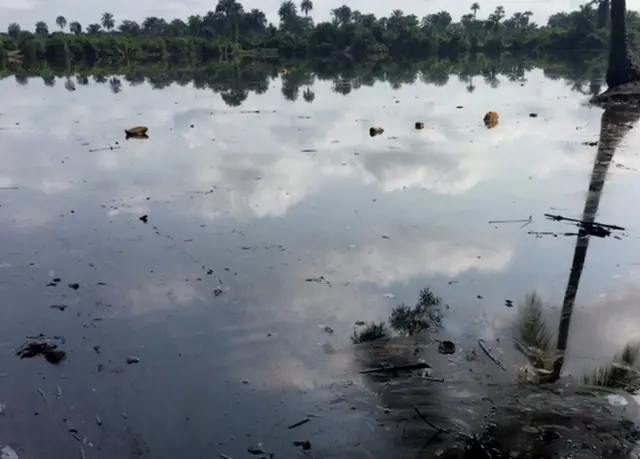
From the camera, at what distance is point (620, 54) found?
23.8 m

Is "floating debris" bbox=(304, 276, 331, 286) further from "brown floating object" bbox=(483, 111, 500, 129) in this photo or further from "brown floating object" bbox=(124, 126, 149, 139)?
"brown floating object" bbox=(483, 111, 500, 129)

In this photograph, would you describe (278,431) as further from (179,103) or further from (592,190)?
(179,103)

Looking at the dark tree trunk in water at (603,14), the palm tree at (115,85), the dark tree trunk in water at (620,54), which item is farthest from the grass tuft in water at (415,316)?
the dark tree trunk in water at (603,14)

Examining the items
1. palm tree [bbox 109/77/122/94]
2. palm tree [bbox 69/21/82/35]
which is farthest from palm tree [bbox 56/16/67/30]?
palm tree [bbox 109/77/122/94]

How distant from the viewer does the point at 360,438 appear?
13.6 ft

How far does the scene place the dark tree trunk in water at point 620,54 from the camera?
23703 millimetres

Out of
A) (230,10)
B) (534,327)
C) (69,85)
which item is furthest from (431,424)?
(230,10)

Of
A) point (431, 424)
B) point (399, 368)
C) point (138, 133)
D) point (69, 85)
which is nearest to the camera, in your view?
point (431, 424)

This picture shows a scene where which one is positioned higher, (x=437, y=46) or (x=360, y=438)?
(x=437, y=46)

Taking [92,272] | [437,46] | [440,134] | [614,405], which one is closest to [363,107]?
[440,134]

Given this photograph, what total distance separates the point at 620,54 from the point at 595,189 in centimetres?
1626

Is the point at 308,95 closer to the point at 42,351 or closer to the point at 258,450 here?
the point at 42,351

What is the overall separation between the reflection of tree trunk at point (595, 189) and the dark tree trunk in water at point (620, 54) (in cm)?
377

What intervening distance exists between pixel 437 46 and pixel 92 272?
238 ft
